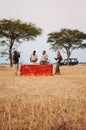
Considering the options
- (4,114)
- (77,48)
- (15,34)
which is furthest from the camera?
(77,48)

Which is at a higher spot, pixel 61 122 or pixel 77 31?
pixel 77 31

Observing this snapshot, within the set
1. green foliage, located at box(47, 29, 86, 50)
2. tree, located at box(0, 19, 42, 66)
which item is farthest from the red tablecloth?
green foliage, located at box(47, 29, 86, 50)

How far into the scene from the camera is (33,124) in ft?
20.6

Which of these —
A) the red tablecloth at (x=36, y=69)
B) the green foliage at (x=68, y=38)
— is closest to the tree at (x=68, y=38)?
the green foliage at (x=68, y=38)

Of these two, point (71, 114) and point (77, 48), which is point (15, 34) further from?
point (71, 114)

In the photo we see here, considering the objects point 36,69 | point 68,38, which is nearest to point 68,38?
point 68,38

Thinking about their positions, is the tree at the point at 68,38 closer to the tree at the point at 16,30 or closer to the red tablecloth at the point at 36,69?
the tree at the point at 16,30

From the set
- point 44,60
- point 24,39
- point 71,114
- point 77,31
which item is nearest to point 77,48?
point 77,31

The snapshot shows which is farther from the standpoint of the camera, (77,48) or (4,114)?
(77,48)

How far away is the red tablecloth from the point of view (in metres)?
22.2

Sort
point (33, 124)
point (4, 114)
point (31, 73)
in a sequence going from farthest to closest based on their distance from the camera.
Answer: point (31, 73), point (4, 114), point (33, 124)

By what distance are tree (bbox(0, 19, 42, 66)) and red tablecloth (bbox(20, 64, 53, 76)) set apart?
27167mm

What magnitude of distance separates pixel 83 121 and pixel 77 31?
58.3m

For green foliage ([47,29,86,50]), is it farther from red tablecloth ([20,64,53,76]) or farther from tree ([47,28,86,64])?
red tablecloth ([20,64,53,76])
